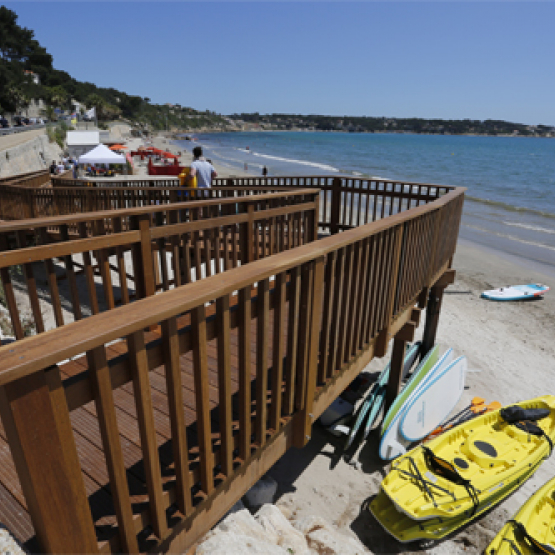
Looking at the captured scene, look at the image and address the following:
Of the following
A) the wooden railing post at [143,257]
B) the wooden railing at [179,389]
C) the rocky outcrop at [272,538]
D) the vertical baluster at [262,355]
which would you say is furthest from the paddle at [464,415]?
the wooden railing post at [143,257]

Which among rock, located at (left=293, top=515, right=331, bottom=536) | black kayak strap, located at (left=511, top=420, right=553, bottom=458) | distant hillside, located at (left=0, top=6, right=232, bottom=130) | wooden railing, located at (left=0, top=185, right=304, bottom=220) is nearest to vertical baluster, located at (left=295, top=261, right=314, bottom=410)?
rock, located at (left=293, top=515, right=331, bottom=536)

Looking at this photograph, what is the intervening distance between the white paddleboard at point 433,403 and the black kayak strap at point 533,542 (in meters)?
1.63

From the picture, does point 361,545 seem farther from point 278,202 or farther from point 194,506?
point 278,202

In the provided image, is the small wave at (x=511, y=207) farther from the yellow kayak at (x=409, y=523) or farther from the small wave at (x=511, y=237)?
the yellow kayak at (x=409, y=523)

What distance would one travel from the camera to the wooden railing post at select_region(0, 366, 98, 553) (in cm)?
109

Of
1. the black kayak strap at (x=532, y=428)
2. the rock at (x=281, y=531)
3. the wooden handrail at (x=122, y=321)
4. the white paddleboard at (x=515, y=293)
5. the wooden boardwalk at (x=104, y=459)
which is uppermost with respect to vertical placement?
the wooden handrail at (x=122, y=321)

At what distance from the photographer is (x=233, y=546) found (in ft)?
7.72

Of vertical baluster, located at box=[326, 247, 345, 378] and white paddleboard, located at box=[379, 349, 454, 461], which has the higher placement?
vertical baluster, located at box=[326, 247, 345, 378]

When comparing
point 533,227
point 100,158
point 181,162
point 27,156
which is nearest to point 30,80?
point 181,162

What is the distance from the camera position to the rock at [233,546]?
2232mm

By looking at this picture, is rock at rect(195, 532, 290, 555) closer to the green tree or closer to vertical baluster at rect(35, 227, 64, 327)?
vertical baluster at rect(35, 227, 64, 327)

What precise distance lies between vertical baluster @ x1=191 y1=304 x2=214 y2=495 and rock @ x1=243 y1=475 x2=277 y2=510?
8.14 feet

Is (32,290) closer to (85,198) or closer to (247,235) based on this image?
(247,235)

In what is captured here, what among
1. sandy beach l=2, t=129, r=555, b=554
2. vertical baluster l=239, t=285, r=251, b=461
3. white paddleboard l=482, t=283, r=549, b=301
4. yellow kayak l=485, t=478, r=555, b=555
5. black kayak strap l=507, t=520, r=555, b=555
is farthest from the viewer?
white paddleboard l=482, t=283, r=549, b=301
